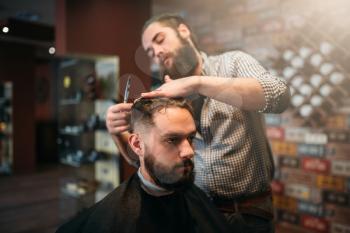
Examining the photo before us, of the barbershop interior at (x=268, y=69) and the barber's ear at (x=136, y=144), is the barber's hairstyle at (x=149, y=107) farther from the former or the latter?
the barbershop interior at (x=268, y=69)

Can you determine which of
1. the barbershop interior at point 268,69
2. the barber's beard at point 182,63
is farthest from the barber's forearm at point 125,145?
the barbershop interior at point 268,69

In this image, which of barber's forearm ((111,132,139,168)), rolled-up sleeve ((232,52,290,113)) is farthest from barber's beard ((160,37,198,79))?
barber's forearm ((111,132,139,168))

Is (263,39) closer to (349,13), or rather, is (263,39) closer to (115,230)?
(349,13)

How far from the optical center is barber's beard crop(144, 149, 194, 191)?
909mm

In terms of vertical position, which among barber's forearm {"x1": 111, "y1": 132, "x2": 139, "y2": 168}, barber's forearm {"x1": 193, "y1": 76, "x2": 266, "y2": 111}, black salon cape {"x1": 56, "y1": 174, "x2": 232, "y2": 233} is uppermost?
barber's forearm {"x1": 193, "y1": 76, "x2": 266, "y2": 111}

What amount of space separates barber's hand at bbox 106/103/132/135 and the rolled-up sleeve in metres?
0.38

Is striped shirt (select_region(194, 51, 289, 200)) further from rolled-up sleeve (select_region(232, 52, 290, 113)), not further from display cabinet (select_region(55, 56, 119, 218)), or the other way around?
display cabinet (select_region(55, 56, 119, 218))

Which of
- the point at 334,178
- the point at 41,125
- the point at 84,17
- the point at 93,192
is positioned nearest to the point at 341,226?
the point at 334,178

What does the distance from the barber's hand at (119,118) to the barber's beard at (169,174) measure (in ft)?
0.39

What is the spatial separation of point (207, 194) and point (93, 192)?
5.51 feet

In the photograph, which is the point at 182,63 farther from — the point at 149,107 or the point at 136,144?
the point at 136,144

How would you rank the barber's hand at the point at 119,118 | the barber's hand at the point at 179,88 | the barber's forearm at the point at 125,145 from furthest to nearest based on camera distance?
the barber's forearm at the point at 125,145 < the barber's hand at the point at 119,118 < the barber's hand at the point at 179,88

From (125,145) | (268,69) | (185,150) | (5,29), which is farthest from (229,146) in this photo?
(268,69)

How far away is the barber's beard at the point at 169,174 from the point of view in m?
0.91
